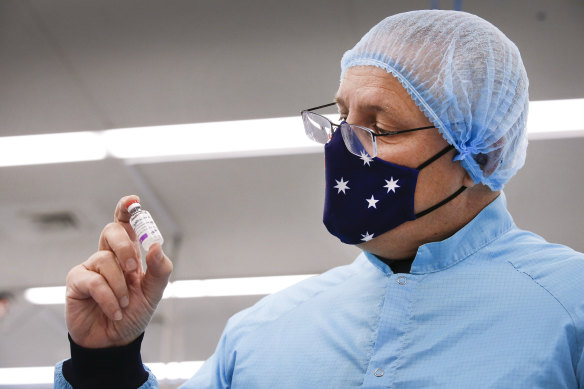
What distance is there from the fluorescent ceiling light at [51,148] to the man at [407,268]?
2.23 meters

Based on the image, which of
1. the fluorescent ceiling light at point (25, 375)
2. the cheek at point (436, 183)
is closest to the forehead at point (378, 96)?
the cheek at point (436, 183)

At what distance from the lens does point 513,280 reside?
1049 millimetres

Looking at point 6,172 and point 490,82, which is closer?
point 490,82

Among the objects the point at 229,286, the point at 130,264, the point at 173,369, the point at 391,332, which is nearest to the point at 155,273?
the point at 130,264

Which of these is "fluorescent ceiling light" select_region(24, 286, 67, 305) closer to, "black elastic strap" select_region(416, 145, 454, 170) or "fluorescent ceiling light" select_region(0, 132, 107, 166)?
"fluorescent ceiling light" select_region(0, 132, 107, 166)

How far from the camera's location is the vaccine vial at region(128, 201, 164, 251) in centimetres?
100

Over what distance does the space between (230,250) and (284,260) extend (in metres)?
0.42

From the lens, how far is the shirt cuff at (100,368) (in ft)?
3.48

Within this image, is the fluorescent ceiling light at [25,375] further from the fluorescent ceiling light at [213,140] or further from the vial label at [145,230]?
the vial label at [145,230]

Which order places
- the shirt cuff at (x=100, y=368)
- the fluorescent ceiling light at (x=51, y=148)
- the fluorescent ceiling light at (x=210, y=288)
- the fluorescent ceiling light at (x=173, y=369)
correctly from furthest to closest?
the fluorescent ceiling light at (x=173, y=369)
the fluorescent ceiling light at (x=210, y=288)
the fluorescent ceiling light at (x=51, y=148)
the shirt cuff at (x=100, y=368)

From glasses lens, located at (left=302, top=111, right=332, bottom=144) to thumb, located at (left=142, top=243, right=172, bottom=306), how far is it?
514mm

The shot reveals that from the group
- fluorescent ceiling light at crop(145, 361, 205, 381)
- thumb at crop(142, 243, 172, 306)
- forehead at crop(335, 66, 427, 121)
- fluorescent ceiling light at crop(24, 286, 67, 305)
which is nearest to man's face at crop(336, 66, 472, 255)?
forehead at crop(335, 66, 427, 121)

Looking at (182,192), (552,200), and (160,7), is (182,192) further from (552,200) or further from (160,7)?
(552,200)

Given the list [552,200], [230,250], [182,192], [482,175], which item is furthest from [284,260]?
[482,175]
